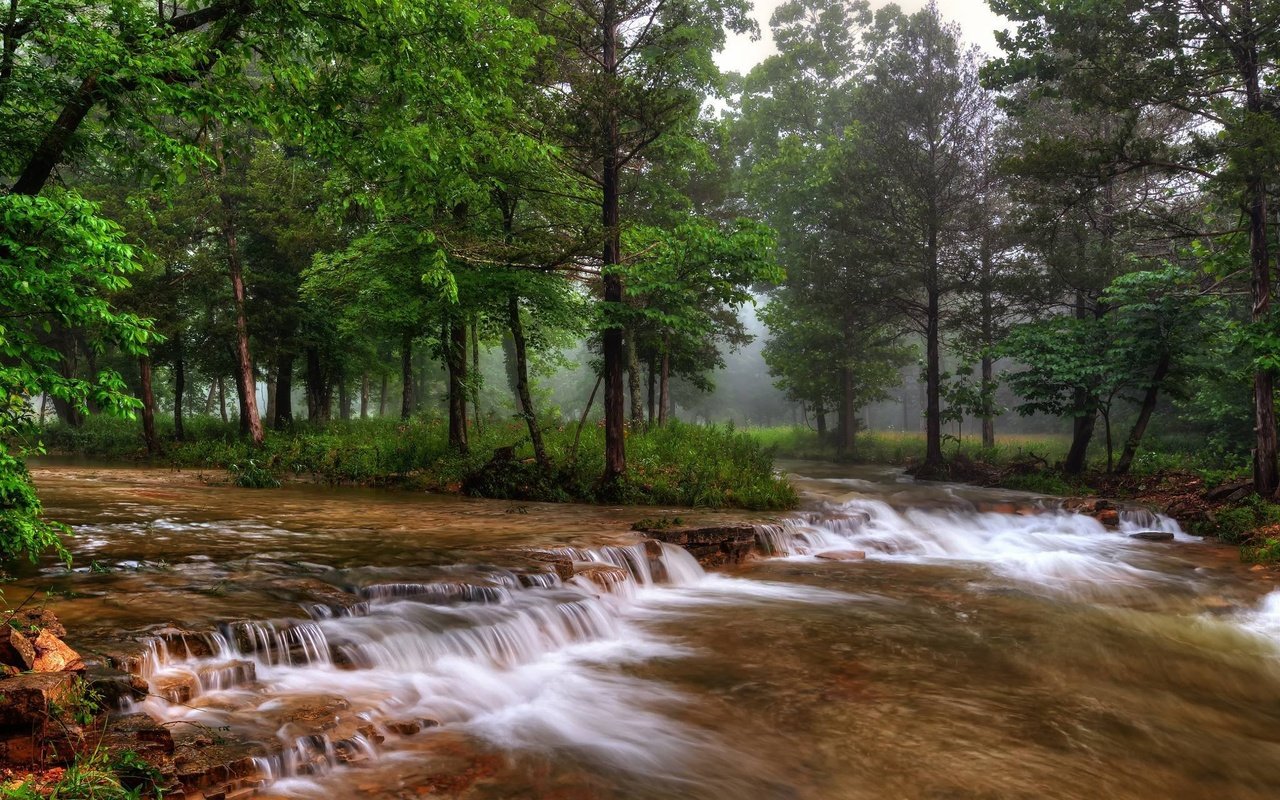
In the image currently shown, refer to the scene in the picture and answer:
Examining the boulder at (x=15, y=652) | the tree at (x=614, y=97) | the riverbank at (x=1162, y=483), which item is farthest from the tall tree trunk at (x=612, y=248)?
the riverbank at (x=1162, y=483)

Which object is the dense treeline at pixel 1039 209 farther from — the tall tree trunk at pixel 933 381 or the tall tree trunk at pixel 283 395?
the tall tree trunk at pixel 283 395

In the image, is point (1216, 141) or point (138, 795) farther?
point (1216, 141)

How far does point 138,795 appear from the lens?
10.9 ft

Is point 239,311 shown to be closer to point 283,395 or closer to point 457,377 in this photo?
point 283,395

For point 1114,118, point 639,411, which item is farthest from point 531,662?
point 1114,118

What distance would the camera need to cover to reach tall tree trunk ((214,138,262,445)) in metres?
20.0

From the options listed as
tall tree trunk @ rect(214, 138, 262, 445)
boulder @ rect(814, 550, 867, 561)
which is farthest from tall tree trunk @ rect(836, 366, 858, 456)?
tall tree trunk @ rect(214, 138, 262, 445)

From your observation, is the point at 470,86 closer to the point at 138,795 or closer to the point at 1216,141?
the point at 138,795

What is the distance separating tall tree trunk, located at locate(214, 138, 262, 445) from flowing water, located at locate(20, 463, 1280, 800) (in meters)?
10.9

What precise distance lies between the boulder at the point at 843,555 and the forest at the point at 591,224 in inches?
127

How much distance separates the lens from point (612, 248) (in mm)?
13234

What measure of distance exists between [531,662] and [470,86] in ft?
25.8

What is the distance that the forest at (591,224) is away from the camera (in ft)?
20.0

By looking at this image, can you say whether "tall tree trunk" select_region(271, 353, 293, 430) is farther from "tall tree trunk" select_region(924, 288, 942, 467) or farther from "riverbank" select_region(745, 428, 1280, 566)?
"riverbank" select_region(745, 428, 1280, 566)
